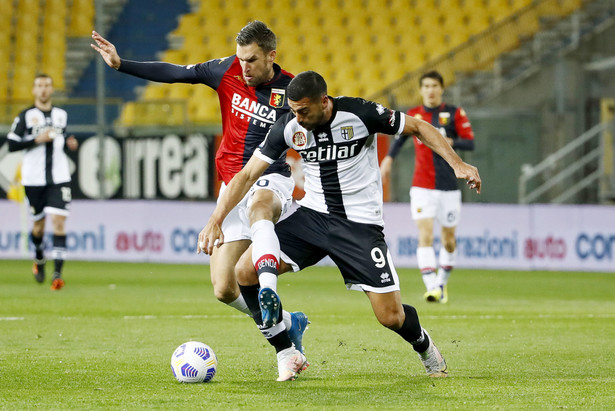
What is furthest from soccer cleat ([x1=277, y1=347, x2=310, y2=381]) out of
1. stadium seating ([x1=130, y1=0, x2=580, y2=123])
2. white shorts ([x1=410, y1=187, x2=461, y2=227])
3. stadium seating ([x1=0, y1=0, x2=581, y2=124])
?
stadium seating ([x1=130, y1=0, x2=580, y2=123])

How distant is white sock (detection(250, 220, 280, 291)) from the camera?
5.74 meters

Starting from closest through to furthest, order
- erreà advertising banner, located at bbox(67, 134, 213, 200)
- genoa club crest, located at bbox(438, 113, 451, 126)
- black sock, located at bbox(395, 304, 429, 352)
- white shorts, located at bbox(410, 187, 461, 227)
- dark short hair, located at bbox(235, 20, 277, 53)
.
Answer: black sock, located at bbox(395, 304, 429, 352) → dark short hair, located at bbox(235, 20, 277, 53) → white shorts, located at bbox(410, 187, 461, 227) → genoa club crest, located at bbox(438, 113, 451, 126) → erreà advertising banner, located at bbox(67, 134, 213, 200)

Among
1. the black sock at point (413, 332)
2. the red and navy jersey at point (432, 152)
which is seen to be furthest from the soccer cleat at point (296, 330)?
the red and navy jersey at point (432, 152)

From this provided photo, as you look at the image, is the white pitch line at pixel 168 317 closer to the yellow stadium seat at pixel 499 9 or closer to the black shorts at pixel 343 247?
the black shorts at pixel 343 247

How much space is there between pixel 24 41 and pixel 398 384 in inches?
796

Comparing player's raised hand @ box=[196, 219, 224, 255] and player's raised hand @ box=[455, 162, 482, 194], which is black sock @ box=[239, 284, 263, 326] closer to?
player's raised hand @ box=[196, 219, 224, 255]

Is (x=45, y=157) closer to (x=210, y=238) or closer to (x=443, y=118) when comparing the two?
(x=443, y=118)

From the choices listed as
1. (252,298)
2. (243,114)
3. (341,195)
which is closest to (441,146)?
(341,195)

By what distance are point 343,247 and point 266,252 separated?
1.72 ft

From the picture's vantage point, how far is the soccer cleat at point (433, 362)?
6.31m

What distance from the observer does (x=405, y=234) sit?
16656 mm

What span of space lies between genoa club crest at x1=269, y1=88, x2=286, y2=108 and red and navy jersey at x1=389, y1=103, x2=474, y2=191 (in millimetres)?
4691

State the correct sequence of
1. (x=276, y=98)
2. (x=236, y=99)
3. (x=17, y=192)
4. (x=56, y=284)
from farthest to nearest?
(x=17, y=192) → (x=56, y=284) → (x=236, y=99) → (x=276, y=98)

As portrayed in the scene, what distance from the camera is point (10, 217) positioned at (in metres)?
18.0
